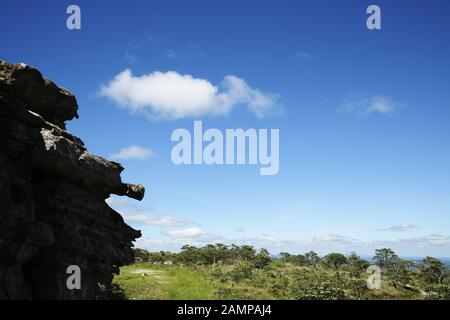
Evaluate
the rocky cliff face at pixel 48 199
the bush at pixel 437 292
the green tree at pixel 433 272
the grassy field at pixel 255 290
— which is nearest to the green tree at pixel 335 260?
the green tree at pixel 433 272

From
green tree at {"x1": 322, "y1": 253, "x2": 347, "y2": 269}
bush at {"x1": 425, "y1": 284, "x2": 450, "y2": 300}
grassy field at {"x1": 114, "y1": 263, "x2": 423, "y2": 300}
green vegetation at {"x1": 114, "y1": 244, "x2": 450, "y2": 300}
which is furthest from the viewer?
green tree at {"x1": 322, "y1": 253, "x2": 347, "y2": 269}

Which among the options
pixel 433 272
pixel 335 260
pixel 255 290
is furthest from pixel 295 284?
pixel 335 260

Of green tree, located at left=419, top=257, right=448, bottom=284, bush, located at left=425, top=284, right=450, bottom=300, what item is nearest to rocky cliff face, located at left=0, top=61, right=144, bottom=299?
bush, located at left=425, top=284, right=450, bottom=300

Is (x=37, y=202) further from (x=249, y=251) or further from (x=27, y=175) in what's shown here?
(x=249, y=251)

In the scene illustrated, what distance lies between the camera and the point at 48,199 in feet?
84.9

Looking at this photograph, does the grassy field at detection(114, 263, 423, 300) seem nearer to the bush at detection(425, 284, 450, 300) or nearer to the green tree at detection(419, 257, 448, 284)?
the bush at detection(425, 284, 450, 300)

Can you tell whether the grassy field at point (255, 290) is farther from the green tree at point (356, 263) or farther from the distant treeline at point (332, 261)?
the green tree at point (356, 263)

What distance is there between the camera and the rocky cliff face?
22.2 m

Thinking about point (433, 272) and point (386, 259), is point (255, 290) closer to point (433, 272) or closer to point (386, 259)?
point (433, 272)

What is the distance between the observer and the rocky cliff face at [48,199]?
2219cm

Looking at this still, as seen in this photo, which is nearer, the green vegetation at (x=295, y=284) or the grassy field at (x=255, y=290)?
the grassy field at (x=255, y=290)
